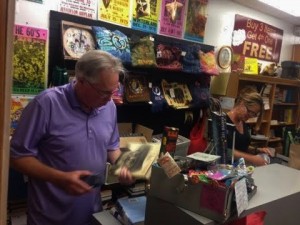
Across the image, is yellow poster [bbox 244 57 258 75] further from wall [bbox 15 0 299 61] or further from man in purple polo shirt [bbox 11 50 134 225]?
man in purple polo shirt [bbox 11 50 134 225]

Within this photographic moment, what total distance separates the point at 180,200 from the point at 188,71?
241cm

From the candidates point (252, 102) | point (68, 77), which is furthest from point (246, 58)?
point (68, 77)

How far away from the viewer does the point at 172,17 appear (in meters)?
3.45

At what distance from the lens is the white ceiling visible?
4140 mm

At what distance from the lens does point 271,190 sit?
1.30 m

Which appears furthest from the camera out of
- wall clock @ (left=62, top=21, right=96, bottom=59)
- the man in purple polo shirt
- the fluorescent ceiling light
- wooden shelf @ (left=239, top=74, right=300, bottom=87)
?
wooden shelf @ (left=239, top=74, right=300, bottom=87)

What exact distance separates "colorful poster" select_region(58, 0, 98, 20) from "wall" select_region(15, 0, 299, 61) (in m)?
0.07

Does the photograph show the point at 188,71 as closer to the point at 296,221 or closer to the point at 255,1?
the point at 255,1

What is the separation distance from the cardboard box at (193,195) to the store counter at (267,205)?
0.07ft

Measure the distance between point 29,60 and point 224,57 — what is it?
260 cm

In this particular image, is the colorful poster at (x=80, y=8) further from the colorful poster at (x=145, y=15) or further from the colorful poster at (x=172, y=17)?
the colorful poster at (x=172, y=17)

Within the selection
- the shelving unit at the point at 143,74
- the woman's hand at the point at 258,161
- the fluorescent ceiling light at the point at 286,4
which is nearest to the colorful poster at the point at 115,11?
the shelving unit at the point at 143,74

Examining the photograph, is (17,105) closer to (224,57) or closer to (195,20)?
(195,20)

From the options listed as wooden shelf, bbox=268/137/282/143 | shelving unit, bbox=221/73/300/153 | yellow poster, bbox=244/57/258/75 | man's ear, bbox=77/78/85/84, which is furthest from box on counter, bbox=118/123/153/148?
wooden shelf, bbox=268/137/282/143
